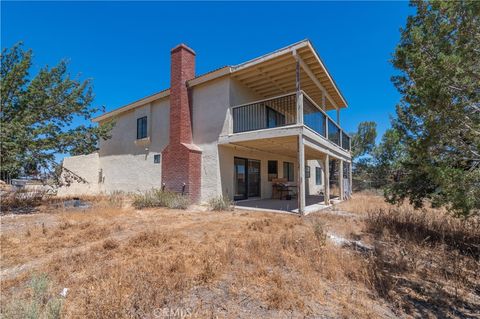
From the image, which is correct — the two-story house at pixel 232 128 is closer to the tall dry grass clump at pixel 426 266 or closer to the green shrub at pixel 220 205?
the green shrub at pixel 220 205

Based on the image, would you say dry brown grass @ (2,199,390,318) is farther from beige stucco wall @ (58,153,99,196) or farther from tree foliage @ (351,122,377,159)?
tree foliage @ (351,122,377,159)

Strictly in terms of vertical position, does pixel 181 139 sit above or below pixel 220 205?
above

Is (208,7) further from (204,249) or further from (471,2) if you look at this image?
(204,249)

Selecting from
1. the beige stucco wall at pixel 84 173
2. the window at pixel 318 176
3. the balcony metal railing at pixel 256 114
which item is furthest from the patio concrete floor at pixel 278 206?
the beige stucco wall at pixel 84 173

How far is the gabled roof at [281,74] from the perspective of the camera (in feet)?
27.6

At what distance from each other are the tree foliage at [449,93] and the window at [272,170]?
9090 mm

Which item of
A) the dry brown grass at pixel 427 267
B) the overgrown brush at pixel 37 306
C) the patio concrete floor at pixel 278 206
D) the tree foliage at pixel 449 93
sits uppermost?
the tree foliage at pixel 449 93

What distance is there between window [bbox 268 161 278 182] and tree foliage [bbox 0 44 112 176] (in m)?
9.63

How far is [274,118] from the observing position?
11891mm

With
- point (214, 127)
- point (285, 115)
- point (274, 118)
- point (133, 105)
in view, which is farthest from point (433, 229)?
point (133, 105)

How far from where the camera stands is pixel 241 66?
9406 millimetres

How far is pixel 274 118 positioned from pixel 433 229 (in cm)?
794

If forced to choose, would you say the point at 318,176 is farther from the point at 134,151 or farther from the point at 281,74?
the point at 134,151

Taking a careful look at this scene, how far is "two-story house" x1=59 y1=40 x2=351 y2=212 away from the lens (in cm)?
897
